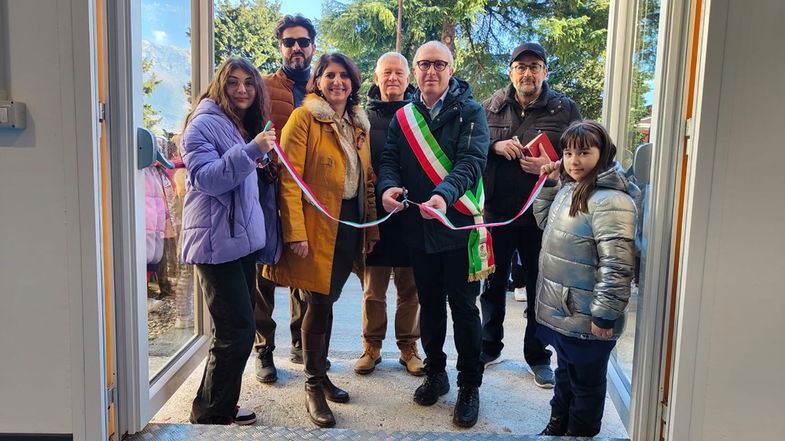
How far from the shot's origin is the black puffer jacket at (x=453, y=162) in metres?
2.74

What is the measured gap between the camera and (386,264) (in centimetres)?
326

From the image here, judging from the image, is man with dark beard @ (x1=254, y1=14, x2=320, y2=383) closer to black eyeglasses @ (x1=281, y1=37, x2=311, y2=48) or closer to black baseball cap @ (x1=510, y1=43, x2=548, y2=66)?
black eyeglasses @ (x1=281, y1=37, x2=311, y2=48)

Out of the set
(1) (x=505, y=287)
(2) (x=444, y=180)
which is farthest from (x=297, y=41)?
(1) (x=505, y=287)

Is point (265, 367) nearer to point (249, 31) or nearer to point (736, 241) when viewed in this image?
point (736, 241)

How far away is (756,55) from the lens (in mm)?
1853

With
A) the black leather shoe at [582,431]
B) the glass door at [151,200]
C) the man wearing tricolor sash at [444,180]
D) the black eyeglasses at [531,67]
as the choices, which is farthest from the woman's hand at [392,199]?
the black leather shoe at [582,431]

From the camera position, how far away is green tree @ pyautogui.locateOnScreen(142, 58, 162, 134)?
243 centimetres

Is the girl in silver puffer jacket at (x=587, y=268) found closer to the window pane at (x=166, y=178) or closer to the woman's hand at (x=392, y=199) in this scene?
the woman's hand at (x=392, y=199)

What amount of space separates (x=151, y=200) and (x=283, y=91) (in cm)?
111

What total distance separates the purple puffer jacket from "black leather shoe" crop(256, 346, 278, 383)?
109 centimetres

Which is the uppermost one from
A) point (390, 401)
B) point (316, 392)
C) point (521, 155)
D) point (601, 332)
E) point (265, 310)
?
point (521, 155)

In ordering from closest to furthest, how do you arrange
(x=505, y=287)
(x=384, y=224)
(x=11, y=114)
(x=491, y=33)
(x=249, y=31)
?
(x=11, y=114) → (x=384, y=224) → (x=505, y=287) → (x=491, y=33) → (x=249, y=31)

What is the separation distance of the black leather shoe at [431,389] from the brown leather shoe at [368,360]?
419 millimetres

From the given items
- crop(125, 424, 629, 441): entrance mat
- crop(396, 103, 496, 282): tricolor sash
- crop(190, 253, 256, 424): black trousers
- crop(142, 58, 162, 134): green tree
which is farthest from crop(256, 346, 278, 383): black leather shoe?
crop(142, 58, 162, 134): green tree
